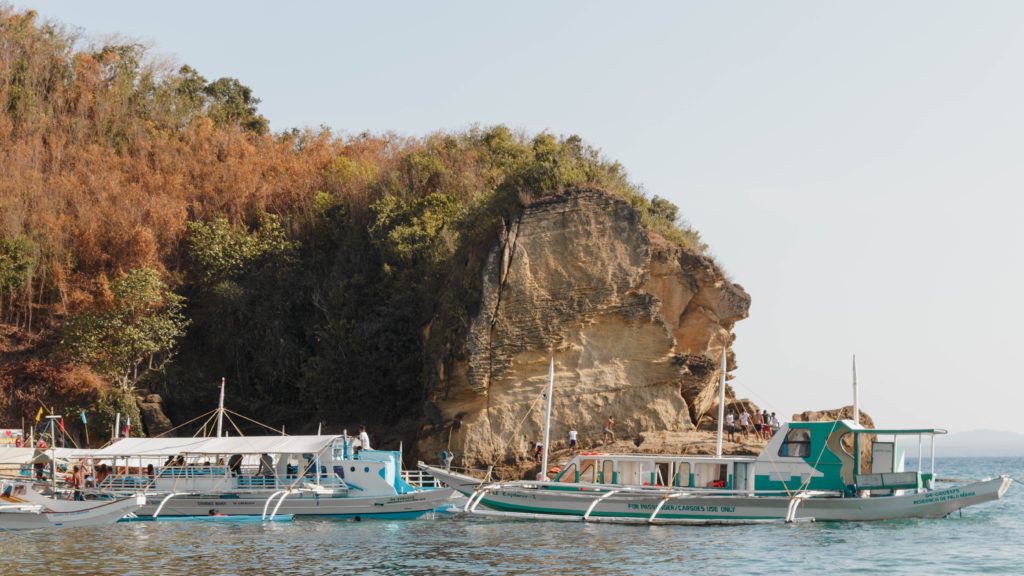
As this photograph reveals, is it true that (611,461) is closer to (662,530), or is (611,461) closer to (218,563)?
(662,530)

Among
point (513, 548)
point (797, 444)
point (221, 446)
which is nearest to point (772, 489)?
point (797, 444)

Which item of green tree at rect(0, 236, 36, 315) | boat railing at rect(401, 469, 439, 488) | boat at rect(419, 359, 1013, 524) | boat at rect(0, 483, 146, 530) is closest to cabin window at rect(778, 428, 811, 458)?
boat at rect(419, 359, 1013, 524)

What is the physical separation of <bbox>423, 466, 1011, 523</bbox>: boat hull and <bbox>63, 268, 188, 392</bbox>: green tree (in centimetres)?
2676

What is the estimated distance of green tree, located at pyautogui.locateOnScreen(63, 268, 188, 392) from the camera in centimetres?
5928

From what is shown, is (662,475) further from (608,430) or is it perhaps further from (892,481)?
(608,430)

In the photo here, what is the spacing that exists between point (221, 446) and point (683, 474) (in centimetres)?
1643

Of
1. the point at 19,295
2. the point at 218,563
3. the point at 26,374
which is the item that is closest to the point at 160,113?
the point at 19,295

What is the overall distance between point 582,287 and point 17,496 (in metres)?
23.5

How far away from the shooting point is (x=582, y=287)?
169ft

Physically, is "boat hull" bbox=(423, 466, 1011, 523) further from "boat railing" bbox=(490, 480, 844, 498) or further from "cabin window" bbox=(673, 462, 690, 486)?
"cabin window" bbox=(673, 462, 690, 486)

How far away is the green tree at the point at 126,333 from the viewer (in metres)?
59.3

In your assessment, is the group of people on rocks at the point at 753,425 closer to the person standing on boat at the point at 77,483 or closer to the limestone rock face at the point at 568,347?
the limestone rock face at the point at 568,347

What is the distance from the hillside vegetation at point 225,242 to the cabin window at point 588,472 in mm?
12156

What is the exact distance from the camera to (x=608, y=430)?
49969 millimetres
